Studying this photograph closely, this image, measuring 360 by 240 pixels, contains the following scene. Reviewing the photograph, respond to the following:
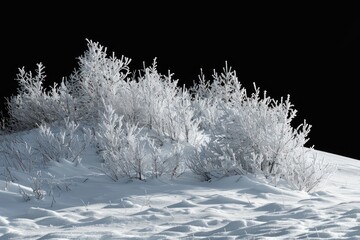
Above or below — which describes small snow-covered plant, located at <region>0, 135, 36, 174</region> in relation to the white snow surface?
above

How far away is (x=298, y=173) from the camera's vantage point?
6.93m

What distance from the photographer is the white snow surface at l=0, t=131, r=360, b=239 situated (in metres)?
5.12

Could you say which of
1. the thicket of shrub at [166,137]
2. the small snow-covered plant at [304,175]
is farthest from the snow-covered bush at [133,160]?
the small snow-covered plant at [304,175]

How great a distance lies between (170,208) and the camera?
5.98 m

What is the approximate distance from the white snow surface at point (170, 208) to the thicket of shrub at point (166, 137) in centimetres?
19

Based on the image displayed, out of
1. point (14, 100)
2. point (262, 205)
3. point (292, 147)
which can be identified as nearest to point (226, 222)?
point (262, 205)

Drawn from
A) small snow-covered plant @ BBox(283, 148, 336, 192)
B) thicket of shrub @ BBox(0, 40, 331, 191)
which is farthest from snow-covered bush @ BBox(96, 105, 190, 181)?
small snow-covered plant @ BBox(283, 148, 336, 192)

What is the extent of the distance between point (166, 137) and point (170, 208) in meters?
2.45

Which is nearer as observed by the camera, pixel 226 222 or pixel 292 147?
pixel 226 222

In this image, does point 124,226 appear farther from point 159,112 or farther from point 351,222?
point 159,112

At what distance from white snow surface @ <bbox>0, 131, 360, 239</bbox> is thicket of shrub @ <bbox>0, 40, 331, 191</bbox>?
19 centimetres

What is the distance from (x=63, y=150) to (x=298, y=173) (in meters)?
2.86

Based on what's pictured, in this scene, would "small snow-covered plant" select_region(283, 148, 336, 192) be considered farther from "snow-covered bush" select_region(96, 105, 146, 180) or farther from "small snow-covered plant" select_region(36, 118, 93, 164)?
"small snow-covered plant" select_region(36, 118, 93, 164)

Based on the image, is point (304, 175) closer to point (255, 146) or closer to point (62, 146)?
point (255, 146)
